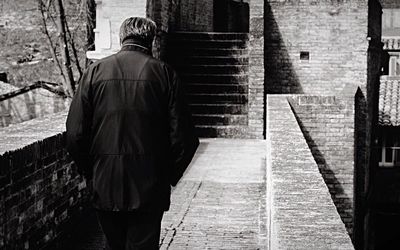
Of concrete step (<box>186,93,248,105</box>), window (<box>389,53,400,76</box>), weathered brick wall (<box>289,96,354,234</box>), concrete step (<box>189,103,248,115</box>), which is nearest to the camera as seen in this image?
weathered brick wall (<box>289,96,354,234</box>)

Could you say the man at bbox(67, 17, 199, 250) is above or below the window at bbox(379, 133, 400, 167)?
above

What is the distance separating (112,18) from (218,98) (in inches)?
97.2

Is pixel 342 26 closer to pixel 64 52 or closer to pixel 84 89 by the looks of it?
pixel 64 52

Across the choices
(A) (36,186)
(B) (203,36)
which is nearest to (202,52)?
(B) (203,36)

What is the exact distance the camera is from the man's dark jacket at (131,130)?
312 cm

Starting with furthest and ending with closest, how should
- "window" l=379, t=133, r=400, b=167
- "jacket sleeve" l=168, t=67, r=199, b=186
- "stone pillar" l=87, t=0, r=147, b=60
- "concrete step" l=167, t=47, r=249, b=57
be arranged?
1. "window" l=379, t=133, r=400, b=167
2. "concrete step" l=167, t=47, r=249, b=57
3. "stone pillar" l=87, t=0, r=147, b=60
4. "jacket sleeve" l=168, t=67, r=199, b=186

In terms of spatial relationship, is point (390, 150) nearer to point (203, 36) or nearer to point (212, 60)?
point (203, 36)

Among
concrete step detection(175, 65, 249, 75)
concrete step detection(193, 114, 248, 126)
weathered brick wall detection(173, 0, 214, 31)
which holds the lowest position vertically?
concrete step detection(193, 114, 248, 126)

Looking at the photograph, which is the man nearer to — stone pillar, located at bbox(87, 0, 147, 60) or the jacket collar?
the jacket collar

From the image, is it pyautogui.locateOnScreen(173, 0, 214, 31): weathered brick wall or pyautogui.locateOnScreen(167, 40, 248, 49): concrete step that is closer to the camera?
pyautogui.locateOnScreen(167, 40, 248, 49): concrete step

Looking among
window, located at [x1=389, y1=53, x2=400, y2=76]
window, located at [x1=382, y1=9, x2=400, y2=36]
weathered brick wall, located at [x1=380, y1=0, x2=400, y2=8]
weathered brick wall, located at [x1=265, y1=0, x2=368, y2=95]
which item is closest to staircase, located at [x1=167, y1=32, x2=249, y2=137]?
weathered brick wall, located at [x1=265, y1=0, x2=368, y2=95]

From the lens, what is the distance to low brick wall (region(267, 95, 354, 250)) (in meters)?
2.81

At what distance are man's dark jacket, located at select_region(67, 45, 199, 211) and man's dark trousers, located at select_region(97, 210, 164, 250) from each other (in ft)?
0.22

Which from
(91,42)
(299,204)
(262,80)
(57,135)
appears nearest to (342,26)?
(262,80)
